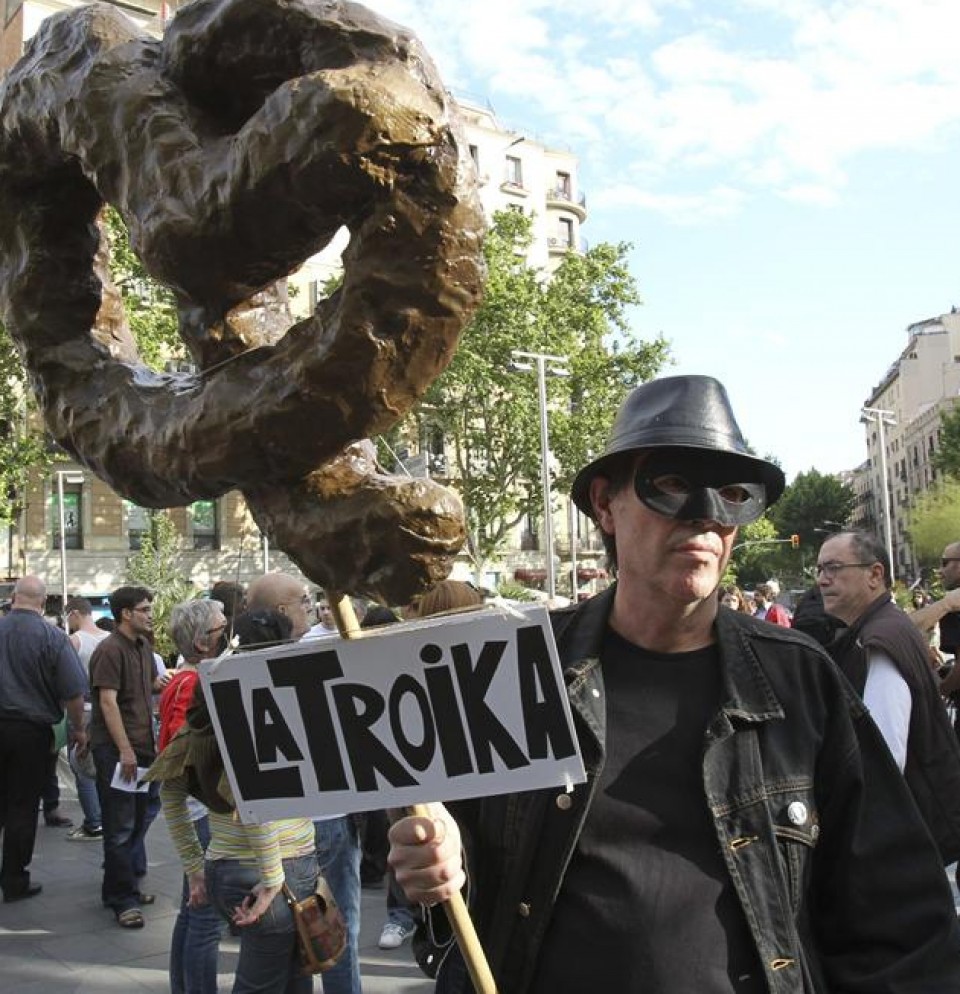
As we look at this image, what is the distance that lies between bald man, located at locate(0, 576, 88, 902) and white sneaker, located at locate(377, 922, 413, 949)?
8.50ft

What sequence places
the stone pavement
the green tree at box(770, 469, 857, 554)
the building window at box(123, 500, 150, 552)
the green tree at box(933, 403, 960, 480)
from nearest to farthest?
the stone pavement < the building window at box(123, 500, 150, 552) < the green tree at box(933, 403, 960, 480) < the green tree at box(770, 469, 857, 554)

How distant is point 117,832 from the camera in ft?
20.3

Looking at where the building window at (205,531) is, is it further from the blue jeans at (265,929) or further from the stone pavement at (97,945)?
the blue jeans at (265,929)

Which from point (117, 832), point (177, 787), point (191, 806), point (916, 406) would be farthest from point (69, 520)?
point (916, 406)

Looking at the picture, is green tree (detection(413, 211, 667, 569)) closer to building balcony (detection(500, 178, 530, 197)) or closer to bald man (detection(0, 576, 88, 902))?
building balcony (detection(500, 178, 530, 197))

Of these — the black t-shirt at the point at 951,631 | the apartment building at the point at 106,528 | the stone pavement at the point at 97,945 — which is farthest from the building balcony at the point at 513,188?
the stone pavement at the point at 97,945

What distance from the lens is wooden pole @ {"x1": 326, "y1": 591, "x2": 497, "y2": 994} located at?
5.38 ft

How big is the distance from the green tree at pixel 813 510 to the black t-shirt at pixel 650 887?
262 ft

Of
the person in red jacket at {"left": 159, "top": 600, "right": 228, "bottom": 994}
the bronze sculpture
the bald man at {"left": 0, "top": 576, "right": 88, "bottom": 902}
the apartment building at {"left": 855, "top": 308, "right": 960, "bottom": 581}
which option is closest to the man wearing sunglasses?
the bronze sculpture

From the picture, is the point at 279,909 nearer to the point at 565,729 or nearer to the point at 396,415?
the point at 565,729

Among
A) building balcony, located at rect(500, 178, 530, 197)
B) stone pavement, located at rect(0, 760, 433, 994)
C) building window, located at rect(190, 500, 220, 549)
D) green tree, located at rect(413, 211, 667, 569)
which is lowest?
stone pavement, located at rect(0, 760, 433, 994)

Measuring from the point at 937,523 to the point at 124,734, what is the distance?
51700 mm

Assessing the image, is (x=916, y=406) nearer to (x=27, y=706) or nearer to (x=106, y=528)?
(x=106, y=528)

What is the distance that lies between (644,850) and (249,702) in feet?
2.44
